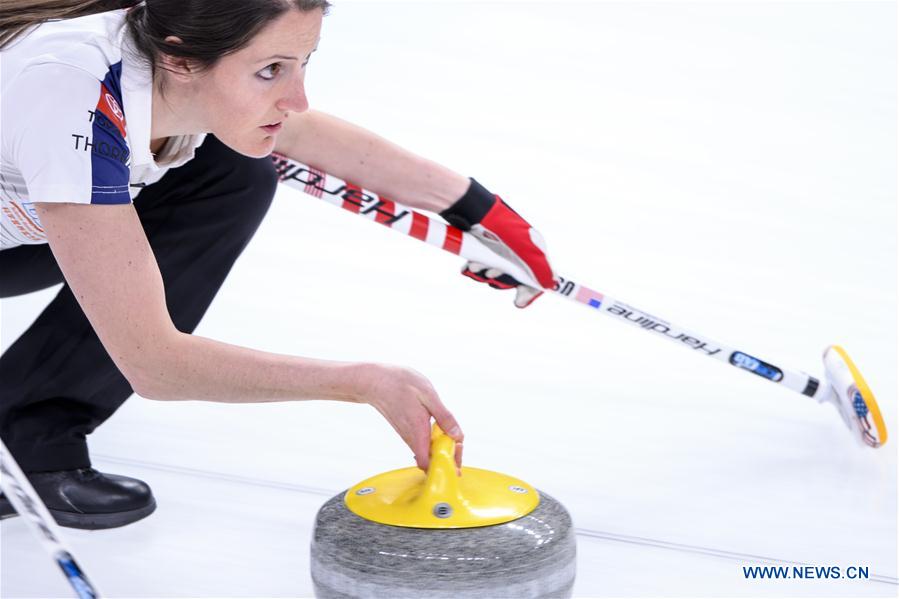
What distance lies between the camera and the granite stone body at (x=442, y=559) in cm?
146

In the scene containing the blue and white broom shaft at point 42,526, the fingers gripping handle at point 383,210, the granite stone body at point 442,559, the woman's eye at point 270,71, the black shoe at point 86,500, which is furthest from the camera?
the fingers gripping handle at point 383,210

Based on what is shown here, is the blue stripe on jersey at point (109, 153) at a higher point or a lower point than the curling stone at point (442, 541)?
higher

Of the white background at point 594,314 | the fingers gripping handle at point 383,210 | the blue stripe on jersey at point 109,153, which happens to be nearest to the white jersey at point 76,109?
the blue stripe on jersey at point 109,153

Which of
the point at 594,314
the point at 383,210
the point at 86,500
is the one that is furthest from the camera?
the point at 594,314

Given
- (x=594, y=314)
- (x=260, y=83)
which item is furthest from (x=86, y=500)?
(x=594, y=314)

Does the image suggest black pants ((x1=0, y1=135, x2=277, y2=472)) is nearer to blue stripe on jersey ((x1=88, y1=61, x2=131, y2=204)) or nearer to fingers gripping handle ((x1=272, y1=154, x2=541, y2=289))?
fingers gripping handle ((x1=272, y1=154, x2=541, y2=289))

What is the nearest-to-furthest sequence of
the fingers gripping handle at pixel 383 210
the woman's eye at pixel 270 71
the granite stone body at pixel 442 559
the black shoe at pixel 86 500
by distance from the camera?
the granite stone body at pixel 442 559 → the woman's eye at pixel 270 71 → the black shoe at pixel 86 500 → the fingers gripping handle at pixel 383 210

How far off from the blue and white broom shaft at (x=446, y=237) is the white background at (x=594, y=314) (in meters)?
0.19

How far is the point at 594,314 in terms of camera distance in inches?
122

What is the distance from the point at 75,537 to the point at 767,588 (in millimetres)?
1042

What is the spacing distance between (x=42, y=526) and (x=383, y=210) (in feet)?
3.31

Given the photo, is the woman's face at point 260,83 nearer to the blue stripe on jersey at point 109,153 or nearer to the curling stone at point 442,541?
the blue stripe on jersey at point 109,153

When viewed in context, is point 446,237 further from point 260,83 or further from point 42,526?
point 42,526

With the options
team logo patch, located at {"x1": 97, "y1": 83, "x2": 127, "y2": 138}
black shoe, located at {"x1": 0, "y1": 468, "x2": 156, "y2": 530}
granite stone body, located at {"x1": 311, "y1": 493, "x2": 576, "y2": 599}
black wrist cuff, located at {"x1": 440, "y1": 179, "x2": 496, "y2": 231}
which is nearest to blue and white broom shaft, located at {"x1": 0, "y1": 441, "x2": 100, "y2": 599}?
granite stone body, located at {"x1": 311, "y1": 493, "x2": 576, "y2": 599}
